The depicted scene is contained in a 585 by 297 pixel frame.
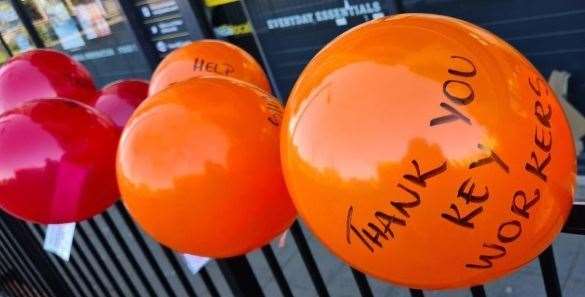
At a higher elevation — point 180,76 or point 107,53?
point 180,76

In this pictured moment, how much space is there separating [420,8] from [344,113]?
391cm

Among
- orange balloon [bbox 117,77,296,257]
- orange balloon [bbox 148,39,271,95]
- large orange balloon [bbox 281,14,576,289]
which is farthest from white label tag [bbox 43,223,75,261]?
large orange balloon [bbox 281,14,576,289]

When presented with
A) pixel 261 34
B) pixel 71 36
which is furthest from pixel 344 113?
pixel 71 36

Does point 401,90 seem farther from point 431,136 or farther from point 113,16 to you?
point 113,16

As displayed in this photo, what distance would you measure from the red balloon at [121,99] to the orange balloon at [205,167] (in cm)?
58

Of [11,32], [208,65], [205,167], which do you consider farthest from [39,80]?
[11,32]

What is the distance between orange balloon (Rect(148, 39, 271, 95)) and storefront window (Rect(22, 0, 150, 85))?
18.6 feet

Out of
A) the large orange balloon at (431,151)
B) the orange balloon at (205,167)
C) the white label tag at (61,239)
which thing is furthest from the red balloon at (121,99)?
the large orange balloon at (431,151)

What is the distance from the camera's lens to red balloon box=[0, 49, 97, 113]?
1.86m

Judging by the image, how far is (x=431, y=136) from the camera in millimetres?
735

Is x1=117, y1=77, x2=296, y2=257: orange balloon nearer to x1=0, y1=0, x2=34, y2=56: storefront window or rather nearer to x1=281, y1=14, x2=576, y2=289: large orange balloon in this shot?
x1=281, y1=14, x2=576, y2=289: large orange balloon

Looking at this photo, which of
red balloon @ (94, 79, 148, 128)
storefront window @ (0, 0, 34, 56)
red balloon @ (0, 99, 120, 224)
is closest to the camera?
red balloon @ (0, 99, 120, 224)

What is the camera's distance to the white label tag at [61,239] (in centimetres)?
192

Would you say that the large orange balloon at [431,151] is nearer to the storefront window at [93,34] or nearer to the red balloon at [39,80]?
the red balloon at [39,80]
